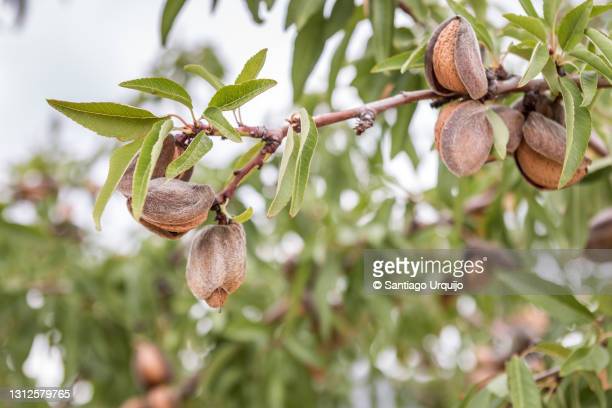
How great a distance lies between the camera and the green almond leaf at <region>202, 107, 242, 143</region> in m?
0.60

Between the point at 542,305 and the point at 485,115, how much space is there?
13.8 inches

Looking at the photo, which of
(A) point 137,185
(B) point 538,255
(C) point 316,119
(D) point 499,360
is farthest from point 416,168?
(A) point 137,185

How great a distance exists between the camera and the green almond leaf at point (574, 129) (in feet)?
2.12

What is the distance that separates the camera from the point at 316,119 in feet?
2.06

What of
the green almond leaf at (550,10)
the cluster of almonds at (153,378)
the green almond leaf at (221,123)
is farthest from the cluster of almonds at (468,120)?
the cluster of almonds at (153,378)

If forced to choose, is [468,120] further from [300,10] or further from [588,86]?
[300,10]

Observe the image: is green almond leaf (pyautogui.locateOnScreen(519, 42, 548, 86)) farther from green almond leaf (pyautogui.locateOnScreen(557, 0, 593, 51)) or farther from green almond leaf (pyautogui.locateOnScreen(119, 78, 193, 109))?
green almond leaf (pyautogui.locateOnScreen(119, 78, 193, 109))

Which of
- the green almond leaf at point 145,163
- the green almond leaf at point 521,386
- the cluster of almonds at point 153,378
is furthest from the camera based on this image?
the cluster of almonds at point 153,378

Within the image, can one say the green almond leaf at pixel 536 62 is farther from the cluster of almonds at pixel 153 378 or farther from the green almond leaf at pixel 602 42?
the cluster of almonds at pixel 153 378

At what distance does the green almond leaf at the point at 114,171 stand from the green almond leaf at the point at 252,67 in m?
0.11

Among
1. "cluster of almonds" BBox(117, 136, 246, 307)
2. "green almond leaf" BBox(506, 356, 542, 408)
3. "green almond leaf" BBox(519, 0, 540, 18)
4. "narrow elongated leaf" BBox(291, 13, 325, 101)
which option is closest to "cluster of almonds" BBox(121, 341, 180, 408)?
"narrow elongated leaf" BBox(291, 13, 325, 101)

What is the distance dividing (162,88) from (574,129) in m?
0.38

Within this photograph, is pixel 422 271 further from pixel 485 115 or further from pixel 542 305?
pixel 485 115

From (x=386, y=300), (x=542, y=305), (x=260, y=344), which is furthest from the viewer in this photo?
(x=260, y=344)
